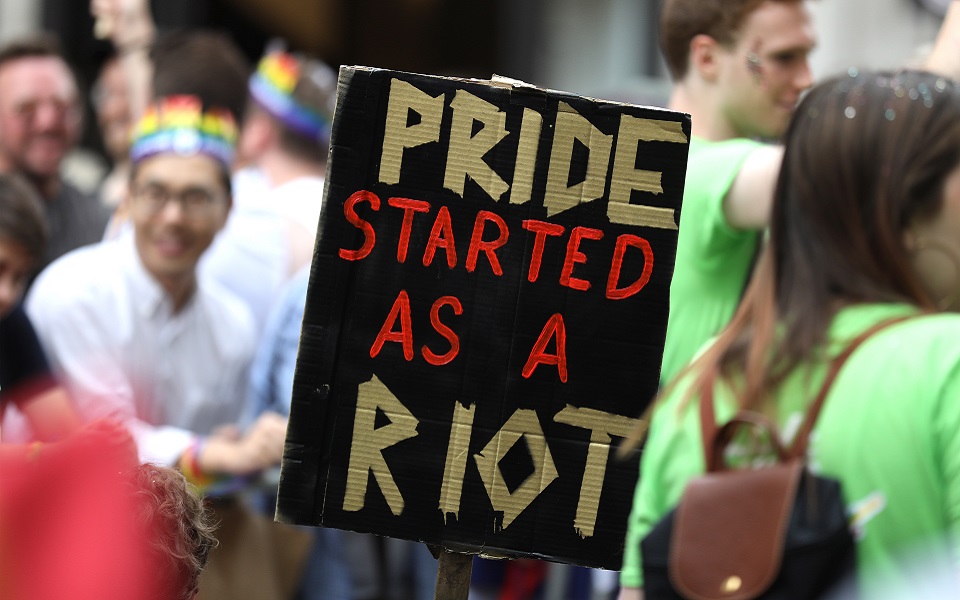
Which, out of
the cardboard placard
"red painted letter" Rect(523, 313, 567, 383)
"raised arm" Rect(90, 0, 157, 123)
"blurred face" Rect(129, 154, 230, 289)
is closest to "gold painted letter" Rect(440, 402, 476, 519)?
the cardboard placard

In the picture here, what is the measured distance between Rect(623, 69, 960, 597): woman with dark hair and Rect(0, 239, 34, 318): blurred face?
7.03 feet

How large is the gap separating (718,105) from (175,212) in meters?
1.86

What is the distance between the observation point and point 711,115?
3553mm

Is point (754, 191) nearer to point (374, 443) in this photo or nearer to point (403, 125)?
point (403, 125)

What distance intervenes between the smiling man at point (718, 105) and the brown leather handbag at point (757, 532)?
769mm

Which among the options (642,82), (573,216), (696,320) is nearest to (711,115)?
(696,320)

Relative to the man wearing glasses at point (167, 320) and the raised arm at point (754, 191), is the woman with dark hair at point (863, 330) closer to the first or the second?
the raised arm at point (754, 191)

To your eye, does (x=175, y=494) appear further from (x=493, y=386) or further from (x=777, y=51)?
(x=777, y=51)

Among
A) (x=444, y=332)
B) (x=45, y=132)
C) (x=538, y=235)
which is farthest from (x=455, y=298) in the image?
(x=45, y=132)

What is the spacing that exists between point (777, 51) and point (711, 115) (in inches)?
8.4

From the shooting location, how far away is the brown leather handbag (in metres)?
2.27

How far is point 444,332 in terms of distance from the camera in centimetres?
230

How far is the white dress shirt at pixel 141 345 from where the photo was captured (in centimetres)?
443

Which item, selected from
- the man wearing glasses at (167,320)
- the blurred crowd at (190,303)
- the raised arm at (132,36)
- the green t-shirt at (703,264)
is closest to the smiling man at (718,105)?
the green t-shirt at (703,264)
